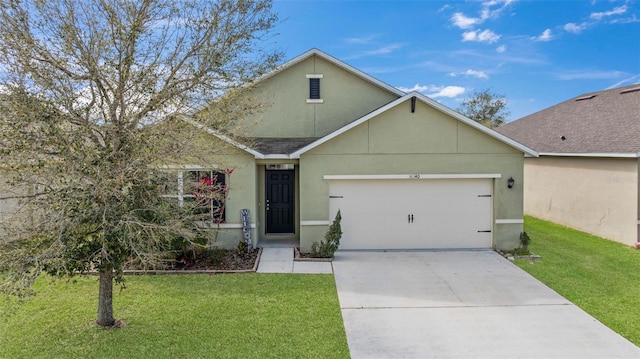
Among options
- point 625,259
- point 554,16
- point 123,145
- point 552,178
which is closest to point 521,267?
point 625,259

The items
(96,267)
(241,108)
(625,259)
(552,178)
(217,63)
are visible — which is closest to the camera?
(96,267)

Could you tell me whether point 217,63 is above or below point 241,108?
above

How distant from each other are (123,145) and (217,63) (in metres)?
2.41

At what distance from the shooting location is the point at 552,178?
1540 cm

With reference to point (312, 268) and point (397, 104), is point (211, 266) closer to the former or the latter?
point (312, 268)

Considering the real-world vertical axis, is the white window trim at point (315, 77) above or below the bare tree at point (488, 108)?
below

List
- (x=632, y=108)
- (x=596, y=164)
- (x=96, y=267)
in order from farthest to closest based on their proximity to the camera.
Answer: (x=632, y=108), (x=596, y=164), (x=96, y=267)

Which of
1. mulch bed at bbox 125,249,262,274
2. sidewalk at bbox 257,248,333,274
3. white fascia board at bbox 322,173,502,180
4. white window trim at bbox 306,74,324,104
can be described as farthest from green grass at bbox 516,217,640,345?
white window trim at bbox 306,74,324,104

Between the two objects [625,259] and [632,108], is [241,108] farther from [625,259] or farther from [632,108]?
[632,108]

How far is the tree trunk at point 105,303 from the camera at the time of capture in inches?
245

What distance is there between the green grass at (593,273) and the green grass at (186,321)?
4830mm

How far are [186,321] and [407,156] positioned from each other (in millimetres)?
7328

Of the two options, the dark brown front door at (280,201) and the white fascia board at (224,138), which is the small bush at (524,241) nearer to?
the dark brown front door at (280,201)

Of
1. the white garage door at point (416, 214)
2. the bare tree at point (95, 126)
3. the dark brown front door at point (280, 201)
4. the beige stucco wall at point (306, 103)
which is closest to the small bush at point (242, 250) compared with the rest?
the dark brown front door at point (280, 201)
